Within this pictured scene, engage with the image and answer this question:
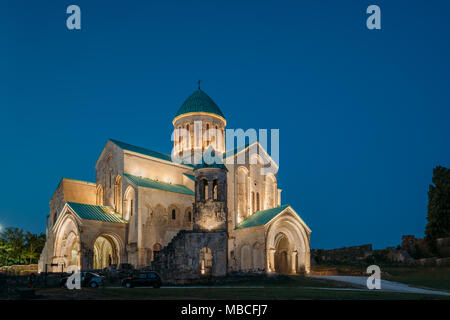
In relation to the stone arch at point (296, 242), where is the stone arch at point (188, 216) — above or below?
above

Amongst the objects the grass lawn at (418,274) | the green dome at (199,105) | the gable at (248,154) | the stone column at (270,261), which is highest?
the green dome at (199,105)

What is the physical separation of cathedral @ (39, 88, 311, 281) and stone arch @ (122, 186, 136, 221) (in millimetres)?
83

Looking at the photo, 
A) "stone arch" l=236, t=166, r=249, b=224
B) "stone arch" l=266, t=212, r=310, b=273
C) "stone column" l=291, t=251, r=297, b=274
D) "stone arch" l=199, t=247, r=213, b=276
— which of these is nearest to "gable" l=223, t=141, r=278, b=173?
"stone arch" l=236, t=166, r=249, b=224

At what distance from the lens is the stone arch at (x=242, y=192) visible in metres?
37.2

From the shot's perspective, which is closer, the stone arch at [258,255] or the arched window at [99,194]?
the stone arch at [258,255]

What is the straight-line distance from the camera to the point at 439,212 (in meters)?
36.1

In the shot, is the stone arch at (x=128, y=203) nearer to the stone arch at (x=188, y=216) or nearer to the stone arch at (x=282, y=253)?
the stone arch at (x=188, y=216)

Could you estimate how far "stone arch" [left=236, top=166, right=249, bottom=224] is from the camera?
122 ft

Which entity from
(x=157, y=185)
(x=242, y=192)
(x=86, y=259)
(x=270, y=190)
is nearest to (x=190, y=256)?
(x=86, y=259)

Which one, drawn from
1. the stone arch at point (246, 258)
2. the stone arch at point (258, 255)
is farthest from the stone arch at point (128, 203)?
the stone arch at point (258, 255)

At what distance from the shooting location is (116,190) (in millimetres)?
35469

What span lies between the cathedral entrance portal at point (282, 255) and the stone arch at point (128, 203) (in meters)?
13.9

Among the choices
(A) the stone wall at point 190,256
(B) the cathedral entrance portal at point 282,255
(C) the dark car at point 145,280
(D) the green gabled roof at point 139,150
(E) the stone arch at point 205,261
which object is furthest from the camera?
(B) the cathedral entrance portal at point 282,255
